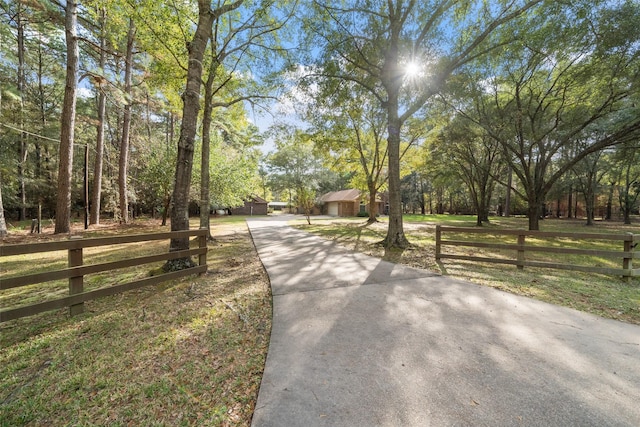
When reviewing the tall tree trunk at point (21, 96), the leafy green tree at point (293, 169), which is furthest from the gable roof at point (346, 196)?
the tall tree trunk at point (21, 96)

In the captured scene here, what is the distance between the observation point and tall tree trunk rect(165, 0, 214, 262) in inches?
207

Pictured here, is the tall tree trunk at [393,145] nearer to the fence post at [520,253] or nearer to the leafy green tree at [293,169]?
the fence post at [520,253]

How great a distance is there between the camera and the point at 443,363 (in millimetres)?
2326

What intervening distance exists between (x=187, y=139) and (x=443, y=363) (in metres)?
5.88

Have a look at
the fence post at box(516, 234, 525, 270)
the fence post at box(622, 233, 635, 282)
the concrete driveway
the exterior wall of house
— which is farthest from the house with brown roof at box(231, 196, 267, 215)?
the fence post at box(622, 233, 635, 282)

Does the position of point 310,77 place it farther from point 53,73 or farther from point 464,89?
point 53,73

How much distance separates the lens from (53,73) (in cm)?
1795

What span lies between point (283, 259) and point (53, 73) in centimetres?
2440

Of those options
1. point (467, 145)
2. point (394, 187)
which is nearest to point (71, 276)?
point (394, 187)

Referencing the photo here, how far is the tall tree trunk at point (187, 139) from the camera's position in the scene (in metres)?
5.26

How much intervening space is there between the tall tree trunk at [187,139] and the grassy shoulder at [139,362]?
5.51 feet

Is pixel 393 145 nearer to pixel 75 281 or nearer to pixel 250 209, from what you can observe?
pixel 75 281

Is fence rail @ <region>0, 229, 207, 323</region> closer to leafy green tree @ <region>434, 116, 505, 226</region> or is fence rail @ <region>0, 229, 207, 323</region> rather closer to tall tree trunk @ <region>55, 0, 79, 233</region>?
tall tree trunk @ <region>55, 0, 79, 233</region>

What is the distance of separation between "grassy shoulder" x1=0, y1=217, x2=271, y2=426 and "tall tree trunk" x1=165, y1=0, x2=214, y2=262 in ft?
5.51
